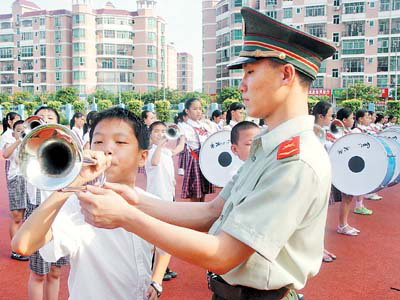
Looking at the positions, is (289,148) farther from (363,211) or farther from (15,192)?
(363,211)

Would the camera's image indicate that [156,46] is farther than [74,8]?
Yes

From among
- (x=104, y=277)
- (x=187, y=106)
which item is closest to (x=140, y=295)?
(x=104, y=277)

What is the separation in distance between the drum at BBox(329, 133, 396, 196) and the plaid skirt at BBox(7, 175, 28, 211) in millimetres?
3844

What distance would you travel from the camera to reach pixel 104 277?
198 centimetres

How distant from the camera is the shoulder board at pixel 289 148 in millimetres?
1367

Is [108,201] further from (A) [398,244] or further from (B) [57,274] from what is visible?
(A) [398,244]

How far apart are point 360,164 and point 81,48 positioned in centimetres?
5516

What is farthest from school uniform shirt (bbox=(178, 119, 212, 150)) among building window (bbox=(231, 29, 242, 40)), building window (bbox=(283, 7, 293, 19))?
→ building window (bbox=(231, 29, 242, 40))

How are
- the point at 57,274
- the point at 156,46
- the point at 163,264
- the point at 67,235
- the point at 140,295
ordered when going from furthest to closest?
the point at 156,46 → the point at 57,274 → the point at 163,264 → the point at 140,295 → the point at 67,235

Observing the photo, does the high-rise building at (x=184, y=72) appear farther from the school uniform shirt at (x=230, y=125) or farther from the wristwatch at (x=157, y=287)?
the wristwatch at (x=157, y=287)

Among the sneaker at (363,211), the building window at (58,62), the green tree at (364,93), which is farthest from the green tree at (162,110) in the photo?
the building window at (58,62)

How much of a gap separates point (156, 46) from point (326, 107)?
2270 inches

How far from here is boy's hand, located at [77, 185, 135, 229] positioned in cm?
129

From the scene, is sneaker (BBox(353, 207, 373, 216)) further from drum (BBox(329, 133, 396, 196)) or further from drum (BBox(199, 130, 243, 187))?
drum (BBox(199, 130, 243, 187))
